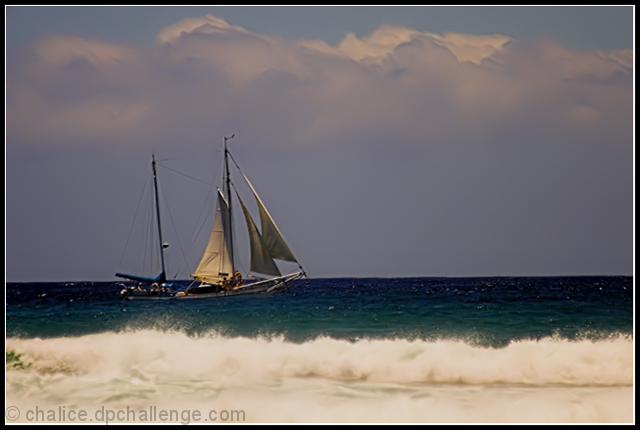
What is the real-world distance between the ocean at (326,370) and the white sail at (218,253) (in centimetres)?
1204

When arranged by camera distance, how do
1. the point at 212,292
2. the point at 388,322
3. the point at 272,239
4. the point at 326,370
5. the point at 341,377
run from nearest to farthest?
the point at 341,377
the point at 326,370
the point at 388,322
the point at 272,239
the point at 212,292

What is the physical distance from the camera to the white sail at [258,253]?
109 feet

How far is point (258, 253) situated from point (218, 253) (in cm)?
182

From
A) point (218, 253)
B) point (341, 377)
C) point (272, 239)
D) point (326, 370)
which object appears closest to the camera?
point (341, 377)

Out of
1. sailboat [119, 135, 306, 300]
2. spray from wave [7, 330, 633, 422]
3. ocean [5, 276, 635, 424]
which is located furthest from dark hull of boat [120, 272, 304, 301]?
spray from wave [7, 330, 633, 422]

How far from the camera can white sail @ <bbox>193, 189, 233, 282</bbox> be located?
33031 mm

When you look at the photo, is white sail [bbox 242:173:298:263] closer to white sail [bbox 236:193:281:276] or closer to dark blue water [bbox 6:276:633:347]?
white sail [bbox 236:193:281:276]

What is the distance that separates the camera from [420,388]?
43.5 ft

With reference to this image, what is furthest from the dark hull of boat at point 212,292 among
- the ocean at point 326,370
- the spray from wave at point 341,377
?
the spray from wave at point 341,377

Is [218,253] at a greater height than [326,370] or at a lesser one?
greater

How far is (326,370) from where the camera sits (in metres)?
14.7

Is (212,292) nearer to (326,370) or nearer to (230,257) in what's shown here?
(230,257)

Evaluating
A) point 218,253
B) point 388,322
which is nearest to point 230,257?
point 218,253

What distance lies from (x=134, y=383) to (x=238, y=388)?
1.92 metres
